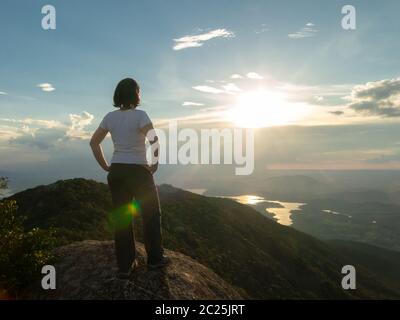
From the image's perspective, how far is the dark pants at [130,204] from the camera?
8383mm

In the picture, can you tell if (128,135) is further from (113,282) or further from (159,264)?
(113,282)

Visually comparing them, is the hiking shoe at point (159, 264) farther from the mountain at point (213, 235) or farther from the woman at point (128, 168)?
the mountain at point (213, 235)

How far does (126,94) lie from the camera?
27.7ft

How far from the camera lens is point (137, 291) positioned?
29.7 feet

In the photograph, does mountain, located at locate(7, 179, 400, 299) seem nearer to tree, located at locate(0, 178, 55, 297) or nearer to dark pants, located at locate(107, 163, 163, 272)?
tree, located at locate(0, 178, 55, 297)

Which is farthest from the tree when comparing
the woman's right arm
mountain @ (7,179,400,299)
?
mountain @ (7,179,400,299)

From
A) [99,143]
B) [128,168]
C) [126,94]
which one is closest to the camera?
[128,168]

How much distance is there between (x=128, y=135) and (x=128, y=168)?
0.76 m

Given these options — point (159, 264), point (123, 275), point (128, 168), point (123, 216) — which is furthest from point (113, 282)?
point (128, 168)

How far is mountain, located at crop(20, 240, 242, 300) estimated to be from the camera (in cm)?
916

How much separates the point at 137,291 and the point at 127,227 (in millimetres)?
1661

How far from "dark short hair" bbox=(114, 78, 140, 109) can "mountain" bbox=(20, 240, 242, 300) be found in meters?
4.43

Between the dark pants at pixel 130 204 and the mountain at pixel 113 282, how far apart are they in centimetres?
59
